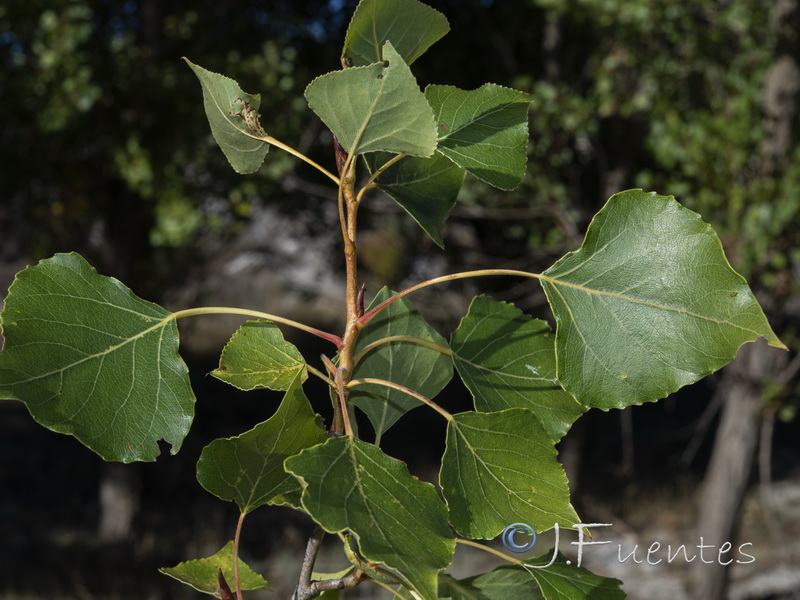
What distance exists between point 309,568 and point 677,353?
248 mm

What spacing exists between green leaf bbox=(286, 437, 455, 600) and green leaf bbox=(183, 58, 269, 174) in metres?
0.18

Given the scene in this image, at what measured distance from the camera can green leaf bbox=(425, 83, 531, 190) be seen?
49cm

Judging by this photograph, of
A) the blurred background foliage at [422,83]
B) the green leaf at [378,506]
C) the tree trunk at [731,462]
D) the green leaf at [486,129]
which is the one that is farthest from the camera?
the tree trunk at [731,462]

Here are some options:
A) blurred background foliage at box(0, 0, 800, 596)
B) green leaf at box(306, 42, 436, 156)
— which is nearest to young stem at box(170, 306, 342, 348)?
green leaf at box(306, 42, 436, 156)

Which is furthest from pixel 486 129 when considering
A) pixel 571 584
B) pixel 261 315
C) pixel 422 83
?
pixel 422 83

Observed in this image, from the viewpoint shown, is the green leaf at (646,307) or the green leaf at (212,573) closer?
the green leaf at (646,307)

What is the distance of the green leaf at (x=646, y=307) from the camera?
0.44 metres

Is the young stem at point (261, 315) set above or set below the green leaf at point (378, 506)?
above

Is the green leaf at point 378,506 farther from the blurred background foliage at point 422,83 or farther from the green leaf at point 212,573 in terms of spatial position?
the blurred background foliage at point 422,83

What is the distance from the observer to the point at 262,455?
47 cm

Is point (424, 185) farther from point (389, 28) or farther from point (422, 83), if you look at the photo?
point (422, 83)

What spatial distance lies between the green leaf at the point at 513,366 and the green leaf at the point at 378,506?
0.10m

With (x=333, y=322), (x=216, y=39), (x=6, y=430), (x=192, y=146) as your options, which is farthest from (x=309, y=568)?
(x=333, y=322)

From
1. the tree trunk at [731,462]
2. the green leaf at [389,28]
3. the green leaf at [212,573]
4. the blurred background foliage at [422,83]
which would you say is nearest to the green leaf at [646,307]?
the green leaf at [389,28]
